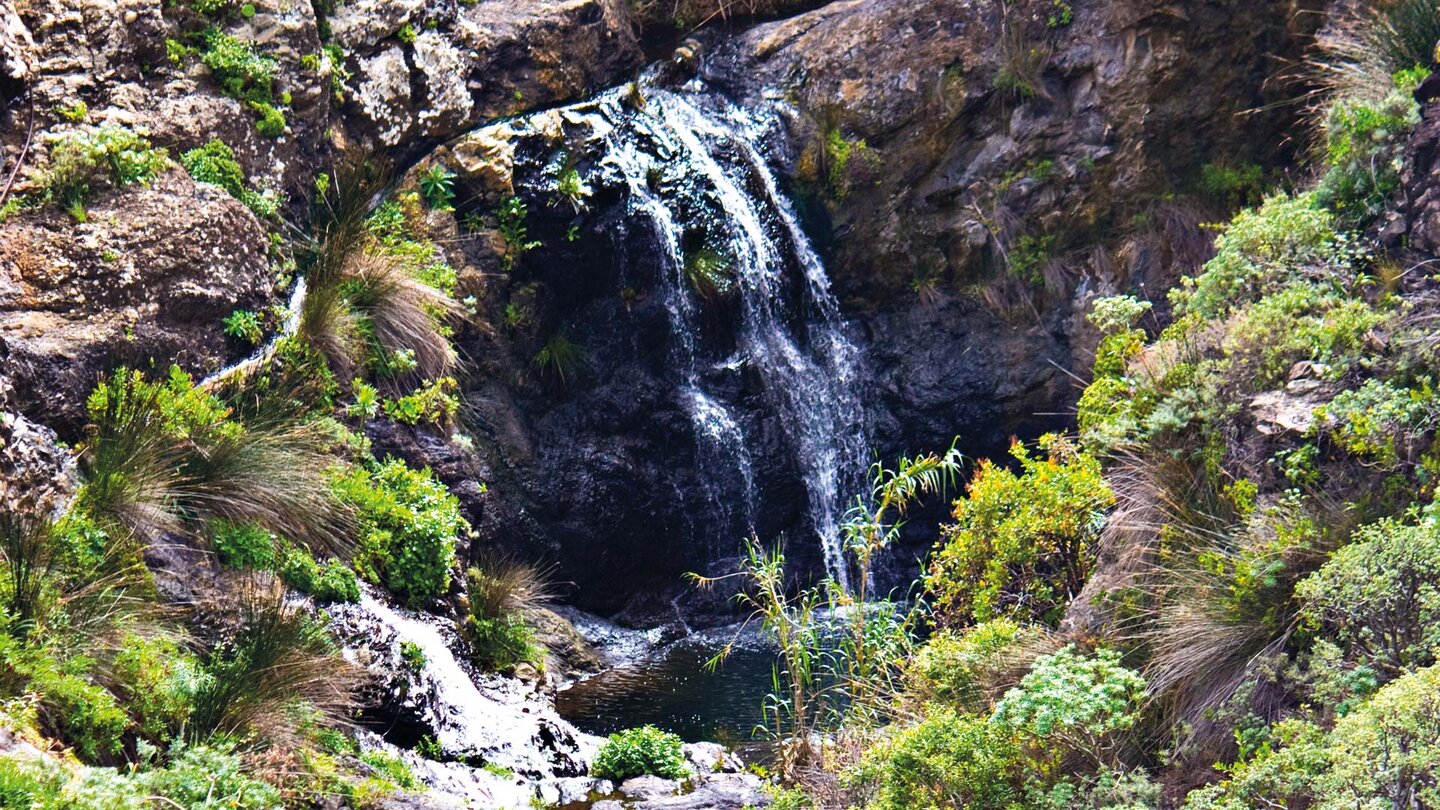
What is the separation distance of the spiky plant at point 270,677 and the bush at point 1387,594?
4.44m

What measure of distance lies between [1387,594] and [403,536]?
6020 millimetres

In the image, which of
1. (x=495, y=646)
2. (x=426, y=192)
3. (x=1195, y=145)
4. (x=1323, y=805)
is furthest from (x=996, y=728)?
(x=1195, y=145)

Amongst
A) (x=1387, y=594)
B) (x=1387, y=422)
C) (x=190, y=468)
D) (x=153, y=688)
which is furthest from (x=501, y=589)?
(x=1387, y=594)

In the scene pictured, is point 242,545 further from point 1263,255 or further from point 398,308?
point 1263,255

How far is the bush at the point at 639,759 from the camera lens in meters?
6.82

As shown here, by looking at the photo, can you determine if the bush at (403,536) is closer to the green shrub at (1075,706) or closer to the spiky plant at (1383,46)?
the green shrub at (1075,706)

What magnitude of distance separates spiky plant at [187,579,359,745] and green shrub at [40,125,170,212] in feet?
10.4

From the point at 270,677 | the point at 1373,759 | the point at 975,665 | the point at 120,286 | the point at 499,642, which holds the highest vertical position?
the point at 120,286

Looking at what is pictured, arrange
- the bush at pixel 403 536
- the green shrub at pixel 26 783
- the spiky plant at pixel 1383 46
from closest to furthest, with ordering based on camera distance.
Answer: the green shrub at pixel 26 783 → the spiky plant at pixel 1383 46 → the bush at pixel 403 536

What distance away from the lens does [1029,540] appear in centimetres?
609

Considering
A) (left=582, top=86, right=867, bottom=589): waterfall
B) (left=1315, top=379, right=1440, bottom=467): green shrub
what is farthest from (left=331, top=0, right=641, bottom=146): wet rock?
(left=1315, top=379, right=1440, bottom=467): green shrub

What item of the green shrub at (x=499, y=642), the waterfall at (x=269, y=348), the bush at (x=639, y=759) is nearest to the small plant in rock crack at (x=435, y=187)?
the waterfall at (x=269, y=348)

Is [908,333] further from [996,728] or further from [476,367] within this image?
[996,728]

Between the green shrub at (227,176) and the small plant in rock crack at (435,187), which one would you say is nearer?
the green shrub at (227,176)
